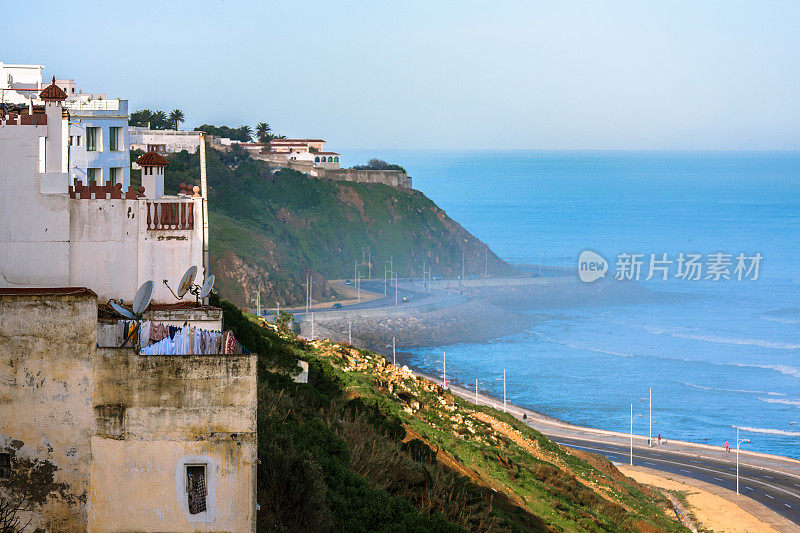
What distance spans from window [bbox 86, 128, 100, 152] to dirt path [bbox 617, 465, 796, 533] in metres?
36.4

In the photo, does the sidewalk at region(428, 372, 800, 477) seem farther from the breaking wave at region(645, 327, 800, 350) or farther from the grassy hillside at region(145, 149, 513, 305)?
the breaking wave at region(645, 327, 800, 350)

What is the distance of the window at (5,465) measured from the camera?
47.8 feet

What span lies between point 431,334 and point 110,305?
4763 inches

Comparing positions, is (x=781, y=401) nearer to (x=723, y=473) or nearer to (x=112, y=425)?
(x=723, y=473)

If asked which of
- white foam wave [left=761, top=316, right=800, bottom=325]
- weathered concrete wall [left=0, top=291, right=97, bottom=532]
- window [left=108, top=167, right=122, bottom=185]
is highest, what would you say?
window [left=108, top=167, right=122, bottom=185]

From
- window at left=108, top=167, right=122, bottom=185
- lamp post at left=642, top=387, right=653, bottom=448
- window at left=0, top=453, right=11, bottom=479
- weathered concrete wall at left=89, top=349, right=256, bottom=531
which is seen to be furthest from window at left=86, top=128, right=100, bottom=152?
lamp post at left=642, top=387, right=653, bottom=448

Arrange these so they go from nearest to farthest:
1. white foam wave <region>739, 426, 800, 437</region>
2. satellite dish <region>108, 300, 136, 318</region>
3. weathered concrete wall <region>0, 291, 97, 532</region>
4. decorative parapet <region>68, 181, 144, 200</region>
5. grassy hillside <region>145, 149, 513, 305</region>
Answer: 1. weathered concrete wall <region>0, 291, 97, 532</region>
2. satellite dish <region>108, 300, 136, 318</region>
3. decorative parapet <region>68, 181, 144, 200</region>
4. white foam wave <region>739, 426, 800, 437</region>
5. grassy hillside <region>145, 149, 513, 305</region>

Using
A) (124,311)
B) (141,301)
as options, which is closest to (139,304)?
(141,301)

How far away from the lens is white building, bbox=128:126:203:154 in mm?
86125

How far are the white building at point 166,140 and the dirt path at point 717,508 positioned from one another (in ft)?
150

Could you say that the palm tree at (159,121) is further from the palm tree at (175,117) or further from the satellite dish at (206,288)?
the satellite dish at (206,288)

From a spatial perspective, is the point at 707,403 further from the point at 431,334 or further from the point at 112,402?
the point at 112,402

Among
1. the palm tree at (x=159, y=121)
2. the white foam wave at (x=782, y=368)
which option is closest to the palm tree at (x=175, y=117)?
the palm tree at (x=159, y=121)

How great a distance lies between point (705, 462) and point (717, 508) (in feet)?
45.6
